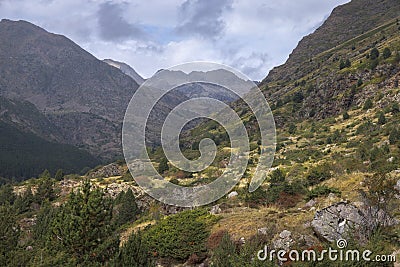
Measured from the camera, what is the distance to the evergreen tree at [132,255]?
47.2 ft

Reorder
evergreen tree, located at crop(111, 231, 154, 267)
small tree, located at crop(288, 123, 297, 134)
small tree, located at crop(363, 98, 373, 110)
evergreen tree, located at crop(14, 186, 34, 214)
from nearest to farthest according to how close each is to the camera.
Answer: evergreen tree, located at crop(111, 231, 154, 267) < evergreen tree, located at crop(14, 186, 34, 214) < small tree, located at crop(363, 98, 373, 110) < small tree, located at crop(288, 123, 297, 134)

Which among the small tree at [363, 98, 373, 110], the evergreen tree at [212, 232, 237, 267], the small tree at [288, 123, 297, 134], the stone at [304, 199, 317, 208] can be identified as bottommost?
the evergreen tree at [212, 232, 237, 267]

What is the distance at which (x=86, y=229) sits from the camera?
16.2 m

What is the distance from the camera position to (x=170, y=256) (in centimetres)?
1923

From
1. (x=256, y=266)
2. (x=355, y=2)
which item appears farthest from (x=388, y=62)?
(x=355, y=2)

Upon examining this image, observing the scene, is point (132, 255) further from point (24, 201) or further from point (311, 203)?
point (24, 201)

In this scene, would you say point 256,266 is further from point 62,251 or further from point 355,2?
point 355,2

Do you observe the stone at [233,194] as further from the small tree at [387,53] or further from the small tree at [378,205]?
the small tree at [387,53]

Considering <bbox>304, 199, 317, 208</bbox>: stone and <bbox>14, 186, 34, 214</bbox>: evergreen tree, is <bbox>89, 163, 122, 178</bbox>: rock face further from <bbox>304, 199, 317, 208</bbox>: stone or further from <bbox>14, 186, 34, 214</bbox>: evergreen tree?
<bbox>304, 199, 317, 208</bbox>: stone

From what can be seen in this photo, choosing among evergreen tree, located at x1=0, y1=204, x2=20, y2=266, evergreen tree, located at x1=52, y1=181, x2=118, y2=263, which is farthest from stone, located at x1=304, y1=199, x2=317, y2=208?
evergreen tree, located at x1=0, y1=204, x2=20, y2=266

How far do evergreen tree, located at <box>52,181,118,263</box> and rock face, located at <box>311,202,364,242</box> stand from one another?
986cm

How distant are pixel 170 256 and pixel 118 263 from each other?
5.48 metres

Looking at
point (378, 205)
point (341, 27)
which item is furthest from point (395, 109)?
point (341, 27)

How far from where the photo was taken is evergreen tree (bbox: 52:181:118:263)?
15750mm
